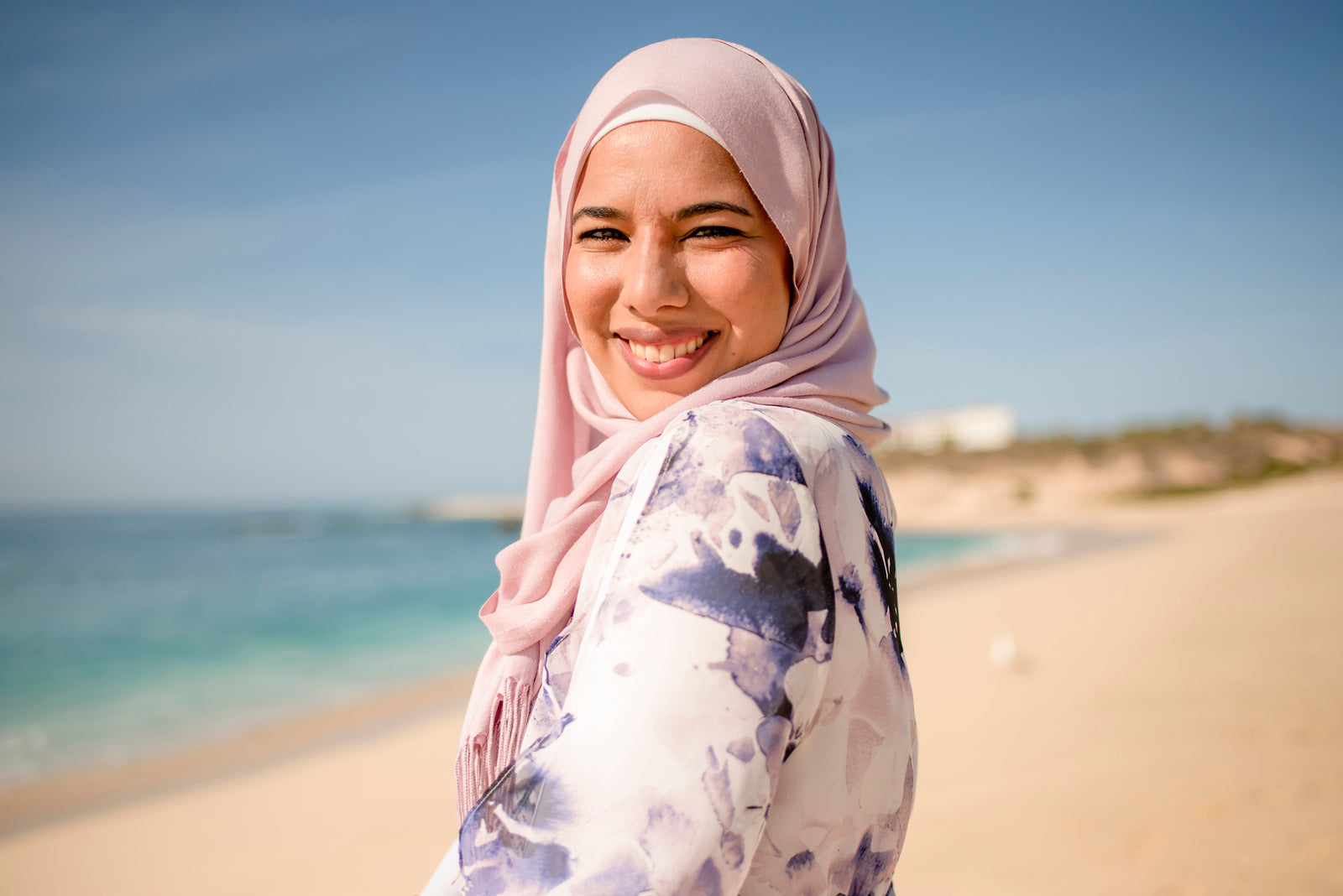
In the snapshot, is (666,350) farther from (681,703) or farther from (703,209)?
(681,703)

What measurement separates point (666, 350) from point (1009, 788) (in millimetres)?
4680

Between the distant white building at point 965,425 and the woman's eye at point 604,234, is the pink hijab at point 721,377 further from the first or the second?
the distant white building at point 965,425

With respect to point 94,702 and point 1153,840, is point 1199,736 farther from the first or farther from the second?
point 94,702

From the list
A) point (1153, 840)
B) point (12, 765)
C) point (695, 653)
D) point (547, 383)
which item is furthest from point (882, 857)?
point (12, 765)

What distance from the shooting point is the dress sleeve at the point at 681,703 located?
24.5 inches

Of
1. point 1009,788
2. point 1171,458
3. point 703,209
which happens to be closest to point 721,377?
point 703,209

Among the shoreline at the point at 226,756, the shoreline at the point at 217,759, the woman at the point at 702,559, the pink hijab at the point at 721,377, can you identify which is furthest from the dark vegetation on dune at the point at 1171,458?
the woman at the point at 702,559

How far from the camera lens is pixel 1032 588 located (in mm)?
12750

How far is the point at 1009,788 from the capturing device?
4711mm

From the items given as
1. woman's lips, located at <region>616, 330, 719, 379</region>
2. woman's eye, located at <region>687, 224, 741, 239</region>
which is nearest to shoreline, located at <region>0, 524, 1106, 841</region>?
woman's lips, located at <region>616, 330, 719, 379</region>

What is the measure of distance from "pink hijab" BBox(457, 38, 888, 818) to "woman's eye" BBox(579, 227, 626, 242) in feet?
0.30

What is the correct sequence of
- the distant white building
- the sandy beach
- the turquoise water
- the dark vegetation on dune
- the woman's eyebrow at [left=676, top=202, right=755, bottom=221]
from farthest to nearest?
the distant white building → the dark vegetation on dune → the turquoise water → the sandy beach → the woman's eyebrow at [left=676, top=202, right=755, bottom=221]

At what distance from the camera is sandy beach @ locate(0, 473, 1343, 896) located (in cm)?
378

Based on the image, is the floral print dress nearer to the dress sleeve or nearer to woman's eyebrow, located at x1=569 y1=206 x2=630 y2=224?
the dress sleeve
